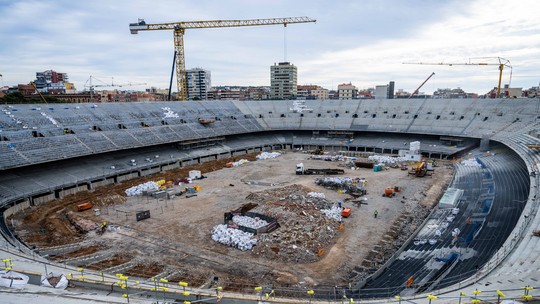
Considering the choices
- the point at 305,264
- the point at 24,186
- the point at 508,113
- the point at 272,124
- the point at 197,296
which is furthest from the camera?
the point at 272,124

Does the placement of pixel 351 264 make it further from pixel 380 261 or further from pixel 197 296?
pixel 197 296

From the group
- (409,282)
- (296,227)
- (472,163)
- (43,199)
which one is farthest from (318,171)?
(43,199)

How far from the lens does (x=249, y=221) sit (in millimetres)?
21766

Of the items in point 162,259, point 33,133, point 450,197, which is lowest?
point 162,259

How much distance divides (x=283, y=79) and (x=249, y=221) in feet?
398

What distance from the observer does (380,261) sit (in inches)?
683

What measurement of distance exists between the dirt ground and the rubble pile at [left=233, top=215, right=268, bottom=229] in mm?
1267

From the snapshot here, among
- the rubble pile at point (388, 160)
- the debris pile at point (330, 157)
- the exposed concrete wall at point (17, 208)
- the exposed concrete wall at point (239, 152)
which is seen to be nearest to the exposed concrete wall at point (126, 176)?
the exposed concrete wall at point (17, 208)

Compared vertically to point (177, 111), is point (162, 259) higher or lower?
lower

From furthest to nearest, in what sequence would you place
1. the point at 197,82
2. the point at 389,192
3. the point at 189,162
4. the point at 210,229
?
1. the point at 197,82
2. the point at 189,162
3. the point at 389,192
4. the point at 210,229

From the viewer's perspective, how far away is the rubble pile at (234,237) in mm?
19016

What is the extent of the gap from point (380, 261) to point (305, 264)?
163 inches

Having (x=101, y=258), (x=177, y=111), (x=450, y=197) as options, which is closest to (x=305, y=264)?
(x=101, y=258)

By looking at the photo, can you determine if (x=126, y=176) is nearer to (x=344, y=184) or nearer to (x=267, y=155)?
(x=267, y=155)
